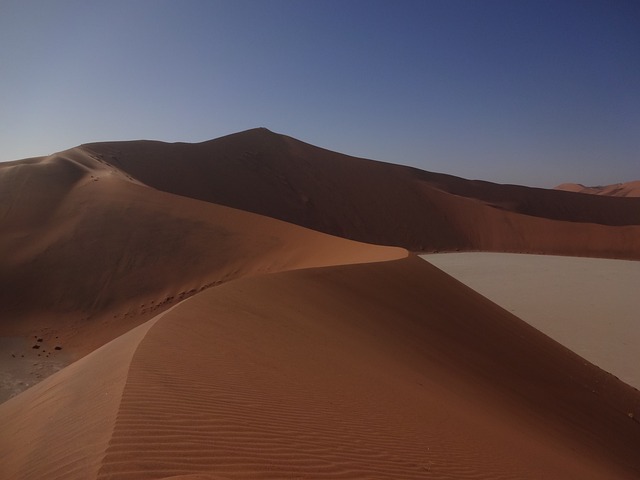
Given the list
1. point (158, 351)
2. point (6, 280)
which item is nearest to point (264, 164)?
point (6, 280)

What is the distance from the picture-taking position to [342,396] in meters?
4.83

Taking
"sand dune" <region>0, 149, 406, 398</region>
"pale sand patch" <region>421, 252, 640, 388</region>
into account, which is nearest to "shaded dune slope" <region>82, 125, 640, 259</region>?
"pale sand patch" <region>421, 252, 640, 388</region>

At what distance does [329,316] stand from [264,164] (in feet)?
106

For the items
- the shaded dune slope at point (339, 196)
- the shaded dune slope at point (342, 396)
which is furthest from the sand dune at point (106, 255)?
the shaded dune slope at point (339, 196)

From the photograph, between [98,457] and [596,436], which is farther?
[596,436]

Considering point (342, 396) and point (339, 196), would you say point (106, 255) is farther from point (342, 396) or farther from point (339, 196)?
point (339, 196)

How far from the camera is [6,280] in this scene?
1261cm

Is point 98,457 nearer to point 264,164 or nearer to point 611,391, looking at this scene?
point 611,391

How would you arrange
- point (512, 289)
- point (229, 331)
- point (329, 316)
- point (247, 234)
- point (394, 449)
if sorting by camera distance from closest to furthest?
1. point (394, 449)
2. point (229, 331)
3. point (329, 316)
4. point (247, 234)
5. point (512, 289)

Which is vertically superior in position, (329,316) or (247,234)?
(247,234)

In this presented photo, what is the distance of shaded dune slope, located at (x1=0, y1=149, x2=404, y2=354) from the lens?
11875 millimetres

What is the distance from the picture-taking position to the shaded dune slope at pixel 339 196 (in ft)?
108

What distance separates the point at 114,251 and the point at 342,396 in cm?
1124

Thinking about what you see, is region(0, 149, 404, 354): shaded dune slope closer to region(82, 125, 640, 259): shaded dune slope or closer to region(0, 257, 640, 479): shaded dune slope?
region(0, 257, 640, 479): shaded dune slope
